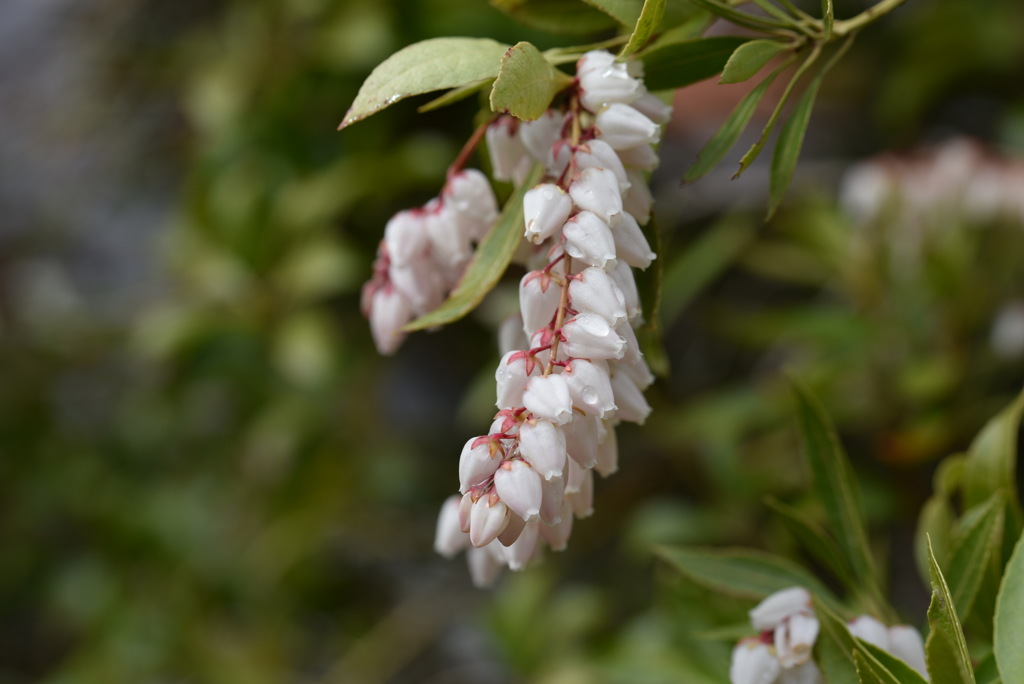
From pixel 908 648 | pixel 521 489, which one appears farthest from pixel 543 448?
pixel 908 648

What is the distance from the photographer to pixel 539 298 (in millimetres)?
550

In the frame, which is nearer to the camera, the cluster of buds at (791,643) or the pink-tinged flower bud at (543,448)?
the pink-tinged flower bud at (543,448)

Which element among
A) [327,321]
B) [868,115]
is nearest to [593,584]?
[327,321]

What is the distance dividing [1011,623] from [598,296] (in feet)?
1.05

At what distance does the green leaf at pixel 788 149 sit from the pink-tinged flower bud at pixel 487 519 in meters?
0.27

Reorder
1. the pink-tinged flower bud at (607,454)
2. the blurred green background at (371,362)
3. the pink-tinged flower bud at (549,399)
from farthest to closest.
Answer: the blurred green background at (371,362) → the pink-tinged flower bud at (607,454) → the pink-tinged flower bud at (549,399)

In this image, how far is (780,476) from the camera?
1.50 m

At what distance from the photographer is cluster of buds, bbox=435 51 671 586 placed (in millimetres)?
504

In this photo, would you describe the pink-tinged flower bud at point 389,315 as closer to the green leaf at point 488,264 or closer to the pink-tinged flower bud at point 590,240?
the green leaf at point 488,264

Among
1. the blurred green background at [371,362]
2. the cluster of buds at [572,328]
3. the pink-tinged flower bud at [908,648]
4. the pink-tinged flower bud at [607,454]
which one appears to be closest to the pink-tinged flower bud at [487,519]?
the cluster of buds at [572,328]

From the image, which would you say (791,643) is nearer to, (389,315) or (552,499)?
(552,499)

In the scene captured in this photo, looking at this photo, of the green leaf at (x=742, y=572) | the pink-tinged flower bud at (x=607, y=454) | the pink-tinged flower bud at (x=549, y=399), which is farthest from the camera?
the green leaf at (x=742, y=572)

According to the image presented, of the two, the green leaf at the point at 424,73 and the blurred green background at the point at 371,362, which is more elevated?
the green leaf at the point at 424,73

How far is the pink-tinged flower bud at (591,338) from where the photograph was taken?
50cm
